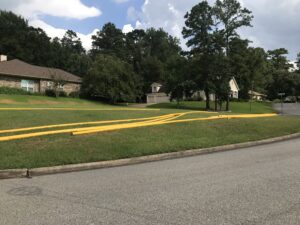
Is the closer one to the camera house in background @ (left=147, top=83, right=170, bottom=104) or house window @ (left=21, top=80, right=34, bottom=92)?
house window @ (left=21, top=80, right=34, bottom=92)

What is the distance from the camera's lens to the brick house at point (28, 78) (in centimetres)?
4806

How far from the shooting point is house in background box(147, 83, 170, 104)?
252 ft

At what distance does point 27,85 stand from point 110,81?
36.7ft

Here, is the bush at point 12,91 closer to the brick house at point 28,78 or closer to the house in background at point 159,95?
the brick house at point 28,78

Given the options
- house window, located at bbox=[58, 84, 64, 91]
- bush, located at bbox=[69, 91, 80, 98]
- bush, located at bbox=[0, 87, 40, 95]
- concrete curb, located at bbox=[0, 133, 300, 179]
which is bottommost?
concrete curb, located at bbox=[0, 133, 300, 179]

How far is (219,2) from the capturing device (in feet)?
181

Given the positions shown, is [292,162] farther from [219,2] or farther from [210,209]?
[219,2]

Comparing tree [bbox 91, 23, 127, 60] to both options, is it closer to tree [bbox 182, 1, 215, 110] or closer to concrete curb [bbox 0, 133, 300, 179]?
tree [bbox 182, 1, 215, 110]

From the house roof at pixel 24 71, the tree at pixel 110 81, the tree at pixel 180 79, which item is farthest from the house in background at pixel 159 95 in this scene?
the house roof at pixel 24 71

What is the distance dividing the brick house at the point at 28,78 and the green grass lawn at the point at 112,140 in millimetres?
33435

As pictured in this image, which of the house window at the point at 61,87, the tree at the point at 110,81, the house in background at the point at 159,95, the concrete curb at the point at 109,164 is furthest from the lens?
the house in background at the point at 159,95

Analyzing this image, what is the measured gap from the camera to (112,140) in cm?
1185

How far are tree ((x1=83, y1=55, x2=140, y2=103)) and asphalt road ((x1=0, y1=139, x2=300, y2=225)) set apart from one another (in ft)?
150

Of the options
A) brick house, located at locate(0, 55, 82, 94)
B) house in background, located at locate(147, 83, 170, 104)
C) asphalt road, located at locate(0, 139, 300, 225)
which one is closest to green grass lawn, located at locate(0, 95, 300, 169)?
asphalt road, located at locate(0, 139, 300, 225)
